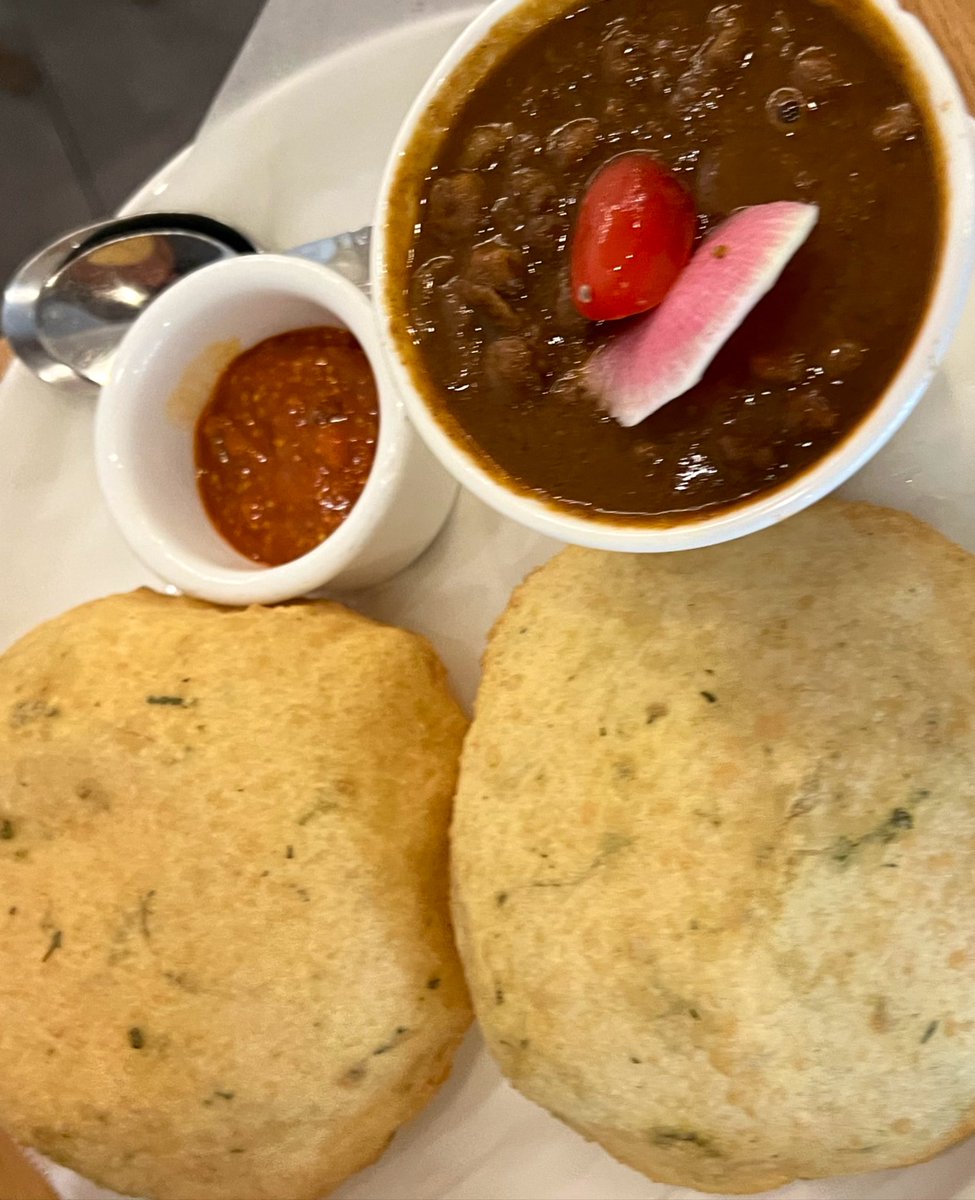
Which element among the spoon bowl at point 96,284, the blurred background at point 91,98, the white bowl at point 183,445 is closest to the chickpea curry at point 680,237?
the white bowl at point 183,445

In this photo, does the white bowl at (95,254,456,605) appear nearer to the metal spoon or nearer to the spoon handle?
the spoon handle

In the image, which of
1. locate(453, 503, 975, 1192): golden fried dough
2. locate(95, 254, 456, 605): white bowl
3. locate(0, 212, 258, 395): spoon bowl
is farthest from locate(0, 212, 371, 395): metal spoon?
locate(453, 503, 975, 1192): golden fried dough

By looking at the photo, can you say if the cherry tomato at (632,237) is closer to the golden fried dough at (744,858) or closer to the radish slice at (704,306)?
the radish slice at (704,306)

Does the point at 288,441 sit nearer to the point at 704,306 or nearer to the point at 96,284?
the point at 96,284

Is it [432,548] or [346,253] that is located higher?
[346,253]

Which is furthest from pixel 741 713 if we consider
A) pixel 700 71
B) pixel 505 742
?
A: pixel 700 71

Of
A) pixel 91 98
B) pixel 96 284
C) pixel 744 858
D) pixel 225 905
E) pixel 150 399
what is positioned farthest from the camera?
pixel 91 98

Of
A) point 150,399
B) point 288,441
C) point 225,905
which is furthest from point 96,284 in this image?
point 225,905

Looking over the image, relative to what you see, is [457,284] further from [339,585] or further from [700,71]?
[339,585]
